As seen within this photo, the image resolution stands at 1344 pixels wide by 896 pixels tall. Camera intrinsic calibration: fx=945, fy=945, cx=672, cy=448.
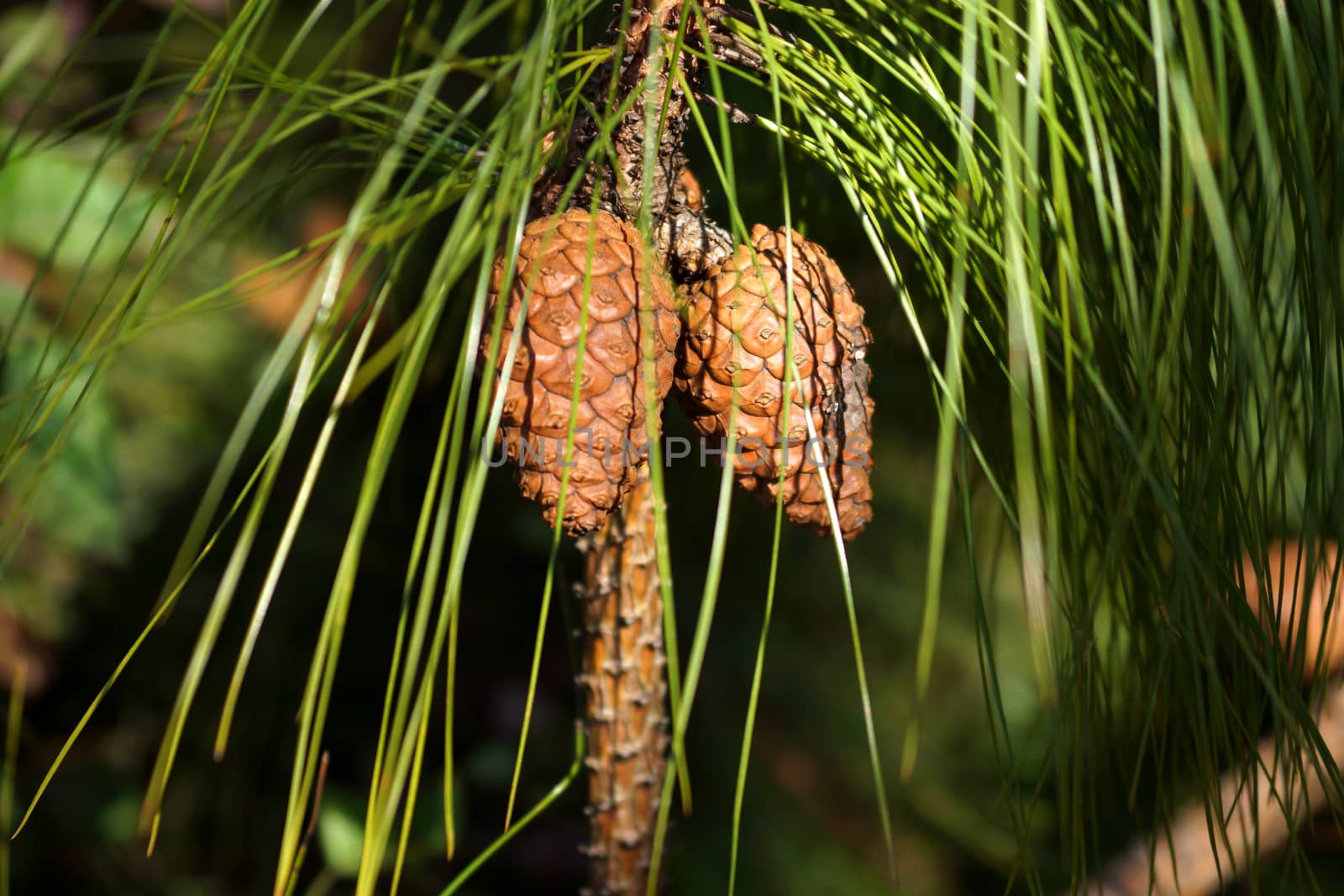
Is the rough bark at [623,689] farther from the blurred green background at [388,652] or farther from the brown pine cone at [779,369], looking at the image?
the blurred green background at [388,652]

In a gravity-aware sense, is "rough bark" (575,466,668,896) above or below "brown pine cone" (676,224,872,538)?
below

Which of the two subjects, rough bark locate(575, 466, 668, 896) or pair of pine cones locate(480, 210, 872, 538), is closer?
pair of pine cones locate(480, 210, 872, 538)

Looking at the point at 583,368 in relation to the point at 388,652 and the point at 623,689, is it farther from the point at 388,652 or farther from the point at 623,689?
the point at 388,652

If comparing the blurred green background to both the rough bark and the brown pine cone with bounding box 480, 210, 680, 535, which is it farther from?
the brown pine cone with bounding box 480, 210, 680, 535

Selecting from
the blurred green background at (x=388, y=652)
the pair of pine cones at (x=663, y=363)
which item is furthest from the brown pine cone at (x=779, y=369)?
the blurred green background at (x=388, y=652)

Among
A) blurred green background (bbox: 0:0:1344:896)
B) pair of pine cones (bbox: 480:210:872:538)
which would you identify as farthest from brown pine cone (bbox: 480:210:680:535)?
blurred green background (bbox: 0:0:1344:896)

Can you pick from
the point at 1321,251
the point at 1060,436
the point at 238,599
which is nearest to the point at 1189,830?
the point at 1060,436
